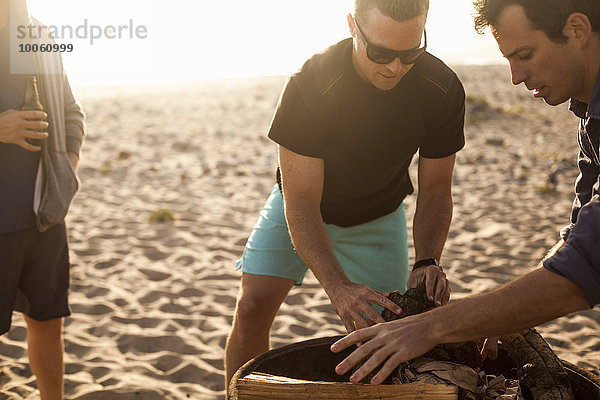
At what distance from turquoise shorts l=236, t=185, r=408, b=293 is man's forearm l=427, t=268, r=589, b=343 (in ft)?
4.00

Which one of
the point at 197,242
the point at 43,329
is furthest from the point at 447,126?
the point at 197,242

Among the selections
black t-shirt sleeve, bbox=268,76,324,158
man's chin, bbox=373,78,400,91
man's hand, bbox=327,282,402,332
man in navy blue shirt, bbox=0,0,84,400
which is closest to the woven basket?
man's hand, bbox=327,282,402,332

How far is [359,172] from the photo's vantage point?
9.31 feet

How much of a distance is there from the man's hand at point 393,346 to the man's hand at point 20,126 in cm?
186

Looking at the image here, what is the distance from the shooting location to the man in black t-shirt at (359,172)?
2430 millimetres

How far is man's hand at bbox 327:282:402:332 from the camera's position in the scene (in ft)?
7.25

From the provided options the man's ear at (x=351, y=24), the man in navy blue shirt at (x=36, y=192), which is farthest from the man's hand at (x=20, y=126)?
the man's ear at (x=351, y=24)

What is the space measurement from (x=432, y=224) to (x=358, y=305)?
809 millimetres

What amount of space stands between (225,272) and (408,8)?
3.89 meters

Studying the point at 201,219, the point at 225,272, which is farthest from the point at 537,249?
the point at 201,219

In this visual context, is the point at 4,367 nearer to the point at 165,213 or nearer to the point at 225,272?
the point at 225,272

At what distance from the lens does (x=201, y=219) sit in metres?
7.20

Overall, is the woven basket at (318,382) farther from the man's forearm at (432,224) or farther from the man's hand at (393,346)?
the man's forearm at (432,224)

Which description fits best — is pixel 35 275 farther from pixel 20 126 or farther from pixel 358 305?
pixel 358 305
